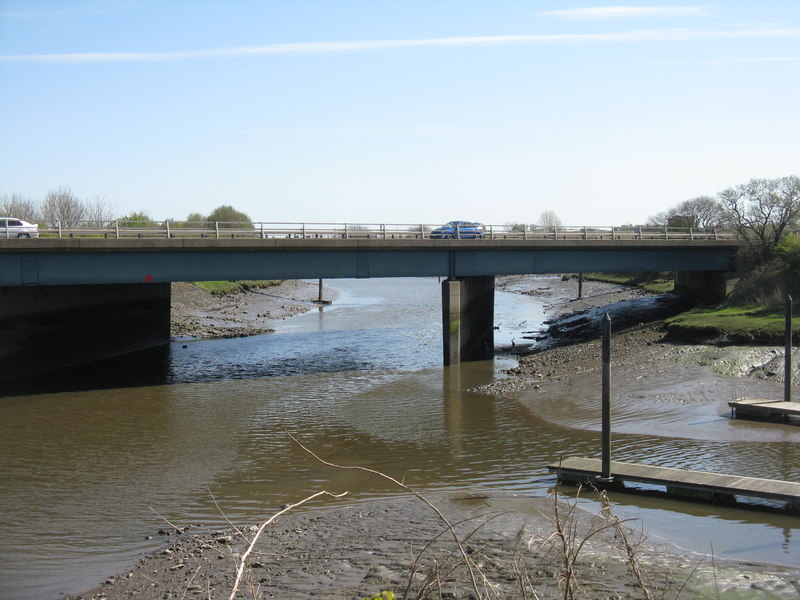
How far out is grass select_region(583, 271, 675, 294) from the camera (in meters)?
59.9

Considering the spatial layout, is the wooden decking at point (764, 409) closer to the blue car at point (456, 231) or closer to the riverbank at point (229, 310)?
the blue car at point (456, 231)

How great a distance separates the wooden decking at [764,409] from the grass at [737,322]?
961 cm

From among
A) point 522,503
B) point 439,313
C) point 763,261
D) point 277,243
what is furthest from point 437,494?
point 439,313

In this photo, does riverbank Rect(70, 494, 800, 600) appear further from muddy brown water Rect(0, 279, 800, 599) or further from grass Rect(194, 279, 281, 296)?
grass Rect(194, 279, 281, 296)

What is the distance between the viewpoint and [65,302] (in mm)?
36469

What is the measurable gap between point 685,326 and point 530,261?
8.67m

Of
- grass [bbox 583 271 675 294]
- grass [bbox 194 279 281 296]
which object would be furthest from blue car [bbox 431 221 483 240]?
grass [bbox 194 279 281 296]

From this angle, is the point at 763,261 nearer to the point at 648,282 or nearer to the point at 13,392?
the point at 648,282

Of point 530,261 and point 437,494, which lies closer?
point 437,494

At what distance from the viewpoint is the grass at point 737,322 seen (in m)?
33.3

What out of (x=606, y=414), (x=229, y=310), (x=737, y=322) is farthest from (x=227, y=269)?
(x=229, y=310)

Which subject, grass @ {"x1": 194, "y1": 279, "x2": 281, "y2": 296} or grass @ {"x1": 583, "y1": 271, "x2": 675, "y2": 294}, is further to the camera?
grass @ {"x1": 194, "y1": 279, "x2": 281, "y2": 296}

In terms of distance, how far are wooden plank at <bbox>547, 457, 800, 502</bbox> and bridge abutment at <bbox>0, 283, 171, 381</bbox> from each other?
1023 inches

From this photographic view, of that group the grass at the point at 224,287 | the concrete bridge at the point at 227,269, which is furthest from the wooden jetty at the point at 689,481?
the grass at the point at 224,287
